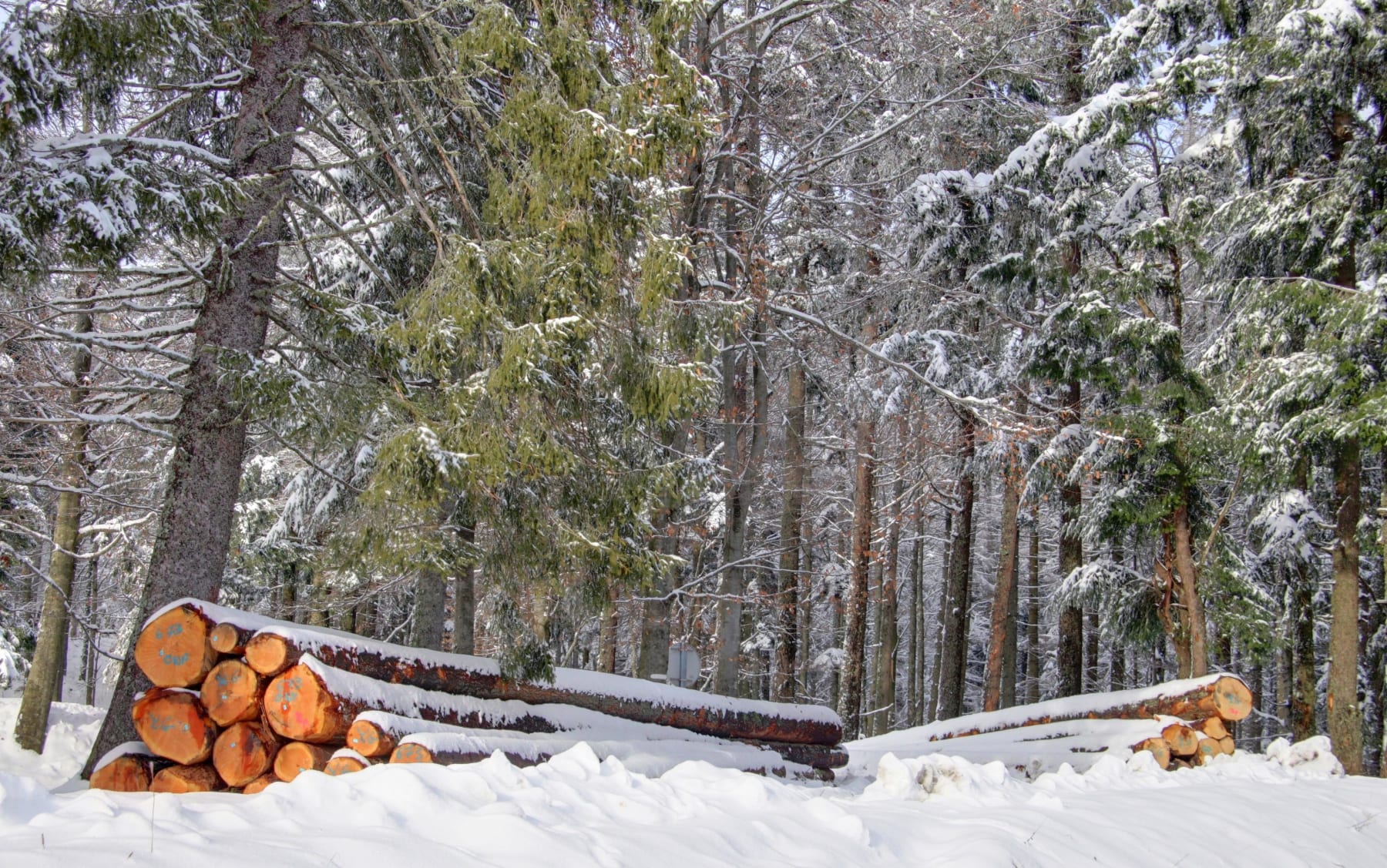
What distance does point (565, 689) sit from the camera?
799 cm

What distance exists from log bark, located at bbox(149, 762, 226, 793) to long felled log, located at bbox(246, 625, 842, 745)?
2.48 feet


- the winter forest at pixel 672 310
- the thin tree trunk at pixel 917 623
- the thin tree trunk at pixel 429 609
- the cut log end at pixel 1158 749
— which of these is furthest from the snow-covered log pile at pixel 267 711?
the thin tree trunk at pixel 917 623

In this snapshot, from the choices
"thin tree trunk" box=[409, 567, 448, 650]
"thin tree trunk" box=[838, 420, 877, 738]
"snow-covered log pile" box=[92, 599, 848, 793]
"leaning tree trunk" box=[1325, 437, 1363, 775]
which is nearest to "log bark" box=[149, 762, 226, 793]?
"snow-covered log pile" box=[92, 599, 848, 793]

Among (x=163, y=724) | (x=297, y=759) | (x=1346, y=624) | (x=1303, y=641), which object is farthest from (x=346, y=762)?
(x=1303, y=641)

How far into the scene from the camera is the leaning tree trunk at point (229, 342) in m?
6.96

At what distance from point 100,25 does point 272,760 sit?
15.6 ft

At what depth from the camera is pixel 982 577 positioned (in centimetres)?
3362

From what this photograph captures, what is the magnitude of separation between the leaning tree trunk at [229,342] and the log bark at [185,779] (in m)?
1.15

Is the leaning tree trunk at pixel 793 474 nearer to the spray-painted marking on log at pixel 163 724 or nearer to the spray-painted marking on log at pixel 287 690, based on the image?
the spray-painted marking on log at pixel 287 690

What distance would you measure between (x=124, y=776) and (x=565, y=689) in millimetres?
3328

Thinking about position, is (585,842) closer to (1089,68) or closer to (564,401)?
(564,401)

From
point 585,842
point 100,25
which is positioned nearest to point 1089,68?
point 100,25

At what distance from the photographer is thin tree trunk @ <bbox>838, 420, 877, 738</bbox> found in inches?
654

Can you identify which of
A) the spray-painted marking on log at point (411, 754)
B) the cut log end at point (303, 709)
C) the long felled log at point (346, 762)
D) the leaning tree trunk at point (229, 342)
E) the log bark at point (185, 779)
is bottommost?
the log bark at point (185, 779)
